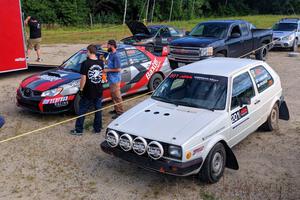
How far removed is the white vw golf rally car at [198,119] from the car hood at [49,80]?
109 inches

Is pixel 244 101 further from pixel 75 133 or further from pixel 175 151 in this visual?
pixel 75 133

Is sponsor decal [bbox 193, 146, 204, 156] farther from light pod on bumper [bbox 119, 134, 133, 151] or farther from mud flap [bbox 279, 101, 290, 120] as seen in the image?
mud flap [bbox 279, 101, 290, 120]

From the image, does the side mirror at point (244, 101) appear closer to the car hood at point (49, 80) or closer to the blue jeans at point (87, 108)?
the blue jeans at point (87, 108)

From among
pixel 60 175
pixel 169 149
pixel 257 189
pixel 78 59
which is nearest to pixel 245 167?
pixel 257 189

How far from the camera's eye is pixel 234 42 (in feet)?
45.0

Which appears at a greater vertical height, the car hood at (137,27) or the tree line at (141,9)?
the car hood at (137,27)

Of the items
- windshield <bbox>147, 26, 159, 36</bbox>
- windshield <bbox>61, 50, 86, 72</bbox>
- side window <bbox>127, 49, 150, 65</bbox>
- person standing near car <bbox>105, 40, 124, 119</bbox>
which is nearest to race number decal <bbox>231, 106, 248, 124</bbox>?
person standing near car <bbox>105, 40, 124, 119</bbox>

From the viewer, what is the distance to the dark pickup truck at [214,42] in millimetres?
12742

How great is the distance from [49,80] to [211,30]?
701 centimetres

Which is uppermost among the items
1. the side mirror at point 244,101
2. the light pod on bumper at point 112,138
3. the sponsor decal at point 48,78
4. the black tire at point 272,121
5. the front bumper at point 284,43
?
the side mirror at point 244,101

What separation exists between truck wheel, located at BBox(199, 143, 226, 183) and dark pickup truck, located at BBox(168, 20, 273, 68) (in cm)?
710

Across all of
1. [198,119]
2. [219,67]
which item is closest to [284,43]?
[219,67]

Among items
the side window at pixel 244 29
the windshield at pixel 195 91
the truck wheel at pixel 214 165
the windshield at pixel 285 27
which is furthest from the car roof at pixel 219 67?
the windshield at pixel 285 27

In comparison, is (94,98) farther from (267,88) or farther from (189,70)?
(267,88)
